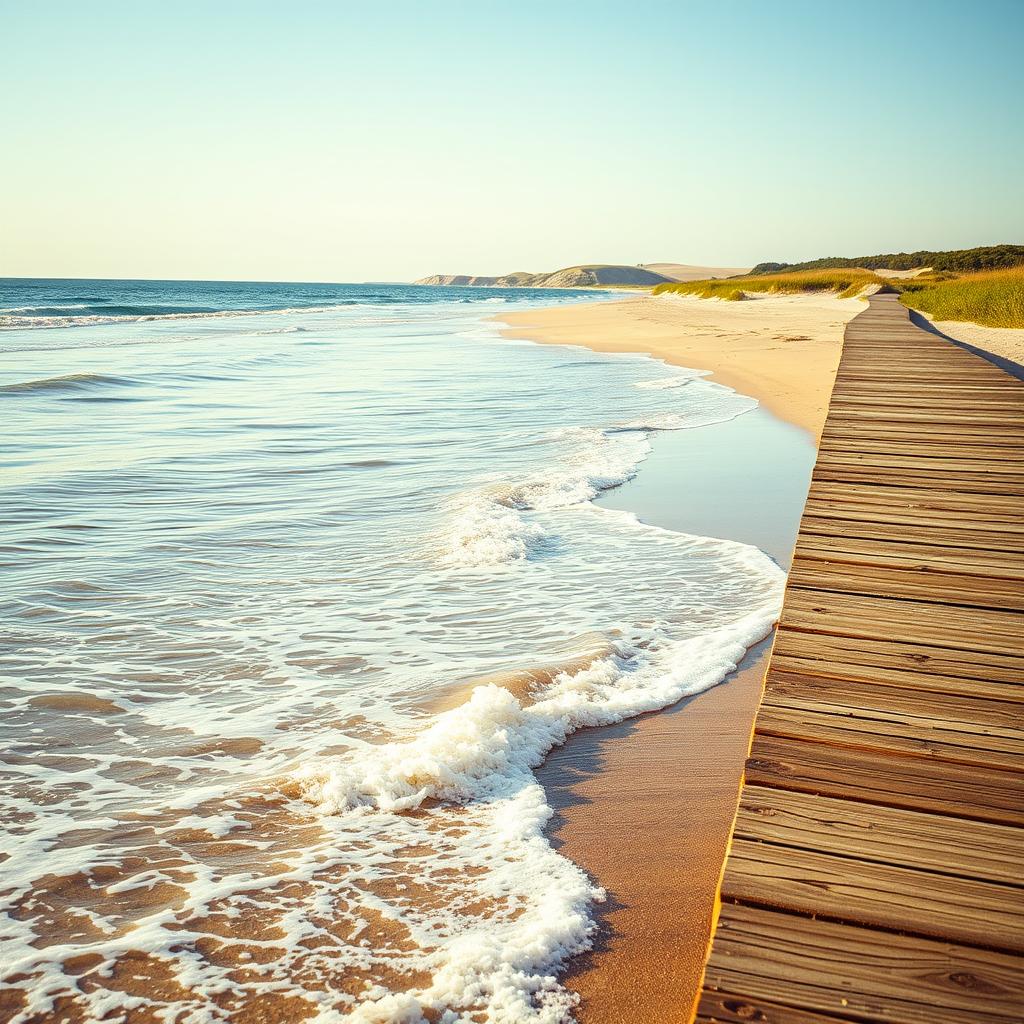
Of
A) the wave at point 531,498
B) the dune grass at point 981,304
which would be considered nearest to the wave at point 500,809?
the wave at point 531,498

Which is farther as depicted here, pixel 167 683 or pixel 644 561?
pixel 644 561

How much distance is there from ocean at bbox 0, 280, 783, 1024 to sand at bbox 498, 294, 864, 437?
635cm

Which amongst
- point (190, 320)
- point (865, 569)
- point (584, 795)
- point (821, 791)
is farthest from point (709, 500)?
point (190, 320)

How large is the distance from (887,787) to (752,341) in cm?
2536

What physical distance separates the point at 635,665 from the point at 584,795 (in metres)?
1.38

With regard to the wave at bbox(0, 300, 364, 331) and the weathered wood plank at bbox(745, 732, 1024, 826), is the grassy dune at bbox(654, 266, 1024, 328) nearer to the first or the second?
the weathered wood plank at bbox(745, 732, 1024, 826)

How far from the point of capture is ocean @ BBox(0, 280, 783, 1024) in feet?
8.32

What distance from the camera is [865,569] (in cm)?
381

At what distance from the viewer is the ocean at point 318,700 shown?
2535mm

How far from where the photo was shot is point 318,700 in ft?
14.3

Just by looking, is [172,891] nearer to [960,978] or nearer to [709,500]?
[960,978]

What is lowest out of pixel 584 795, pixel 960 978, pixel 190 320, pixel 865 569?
pixel 584 795

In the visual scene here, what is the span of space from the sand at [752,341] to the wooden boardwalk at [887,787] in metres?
8.65

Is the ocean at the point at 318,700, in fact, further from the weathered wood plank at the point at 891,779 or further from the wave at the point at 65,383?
the wave at the point at 65,383
